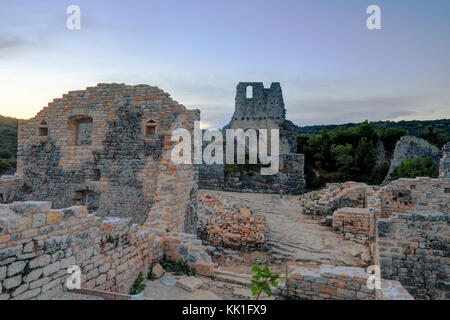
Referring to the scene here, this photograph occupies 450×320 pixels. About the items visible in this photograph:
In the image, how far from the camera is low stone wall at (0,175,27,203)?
859 centimetres

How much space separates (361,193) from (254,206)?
221 inches

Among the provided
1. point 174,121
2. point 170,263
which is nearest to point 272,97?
point 174,121

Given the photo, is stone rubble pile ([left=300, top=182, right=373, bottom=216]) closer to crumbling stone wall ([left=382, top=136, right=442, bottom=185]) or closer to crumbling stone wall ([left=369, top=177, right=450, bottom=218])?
crumbling stone wall ([left=369, top=177, right=450, bottom=218])

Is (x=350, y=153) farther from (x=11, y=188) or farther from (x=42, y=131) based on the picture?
(x=11, y=188)

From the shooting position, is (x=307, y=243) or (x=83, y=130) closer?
(x=83, y=130)

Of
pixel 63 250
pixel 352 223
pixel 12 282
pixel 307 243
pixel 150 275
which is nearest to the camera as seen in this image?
pixel 12 282

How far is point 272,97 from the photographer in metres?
31.7

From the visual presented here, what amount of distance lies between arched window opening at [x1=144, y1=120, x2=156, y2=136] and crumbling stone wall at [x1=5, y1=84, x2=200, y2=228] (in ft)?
0.10

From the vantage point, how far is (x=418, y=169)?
17.4m

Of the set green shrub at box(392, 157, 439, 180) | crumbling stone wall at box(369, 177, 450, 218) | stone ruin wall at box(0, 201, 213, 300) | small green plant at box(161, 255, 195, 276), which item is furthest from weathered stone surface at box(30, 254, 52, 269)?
green shrub at box(392, 157, 439, 180)

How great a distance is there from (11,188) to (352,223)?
40.6 ft

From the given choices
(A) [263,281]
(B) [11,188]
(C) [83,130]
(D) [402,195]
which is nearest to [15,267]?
(A) [263,281]

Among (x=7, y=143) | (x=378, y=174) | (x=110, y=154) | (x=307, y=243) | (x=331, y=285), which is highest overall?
(x=7, y=143)
